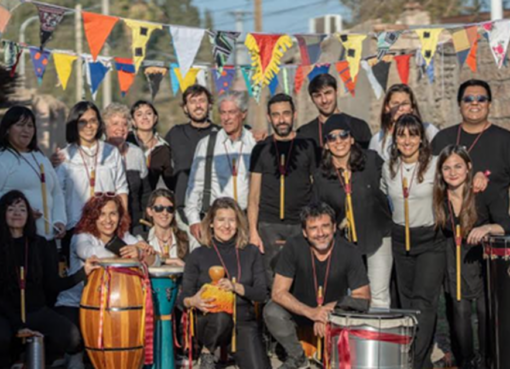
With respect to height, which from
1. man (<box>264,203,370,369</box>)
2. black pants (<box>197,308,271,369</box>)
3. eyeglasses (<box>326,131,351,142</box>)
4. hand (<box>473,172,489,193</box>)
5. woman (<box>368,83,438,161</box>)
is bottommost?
black pants (<box>197,308,271,369</box>)

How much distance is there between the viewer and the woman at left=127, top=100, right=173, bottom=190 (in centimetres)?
964

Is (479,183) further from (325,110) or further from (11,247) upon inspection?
(11,247)

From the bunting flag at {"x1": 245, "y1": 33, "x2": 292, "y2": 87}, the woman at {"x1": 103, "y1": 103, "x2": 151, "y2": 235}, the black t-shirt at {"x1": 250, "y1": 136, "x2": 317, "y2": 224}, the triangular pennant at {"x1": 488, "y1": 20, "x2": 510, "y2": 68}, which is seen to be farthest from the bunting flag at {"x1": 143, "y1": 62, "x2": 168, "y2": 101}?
the triangular pennant at {"x1": 488, "y1": 20, "x2": 510, "y2": 68}

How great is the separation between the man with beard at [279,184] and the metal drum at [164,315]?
104cm

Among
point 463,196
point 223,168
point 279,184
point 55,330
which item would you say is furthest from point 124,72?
point 463,196

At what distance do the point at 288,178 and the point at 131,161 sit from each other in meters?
1.42

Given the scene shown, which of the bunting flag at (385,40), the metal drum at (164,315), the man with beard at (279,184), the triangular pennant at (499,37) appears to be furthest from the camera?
the bunting flag at (385,40)

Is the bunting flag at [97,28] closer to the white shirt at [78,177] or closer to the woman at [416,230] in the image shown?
the white shirt at [78,177]

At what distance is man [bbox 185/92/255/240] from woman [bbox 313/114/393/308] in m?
→ 1.06

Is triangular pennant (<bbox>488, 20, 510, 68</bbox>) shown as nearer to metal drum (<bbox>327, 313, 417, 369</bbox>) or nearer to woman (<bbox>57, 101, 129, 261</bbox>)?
woman (<bbox>57, 101, 129, 261</bbox>)

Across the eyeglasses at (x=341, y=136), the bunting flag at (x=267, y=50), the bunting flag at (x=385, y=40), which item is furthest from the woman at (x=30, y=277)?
the bunting flag at (x=385, y=40)

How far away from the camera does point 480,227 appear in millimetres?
7762

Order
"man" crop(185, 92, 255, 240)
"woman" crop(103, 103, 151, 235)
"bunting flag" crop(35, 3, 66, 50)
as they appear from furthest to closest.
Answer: "bunting flag" crop(35, 3, 66, 50), "woman" crop(103, 103, 151, 235), "man" crop(185, 92, 255, 240)

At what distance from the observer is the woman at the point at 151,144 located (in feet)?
31.6
